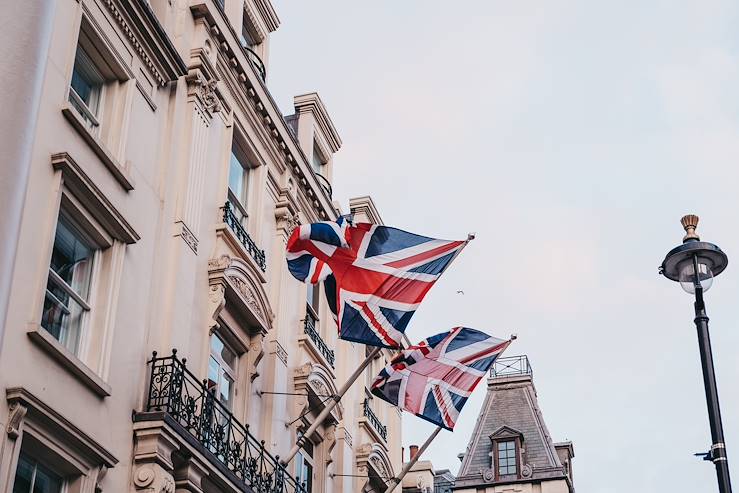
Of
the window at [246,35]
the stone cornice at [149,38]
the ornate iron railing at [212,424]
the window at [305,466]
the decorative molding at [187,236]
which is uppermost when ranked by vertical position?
the window at [246,35]

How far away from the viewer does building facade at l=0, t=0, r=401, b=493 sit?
49.5 ft

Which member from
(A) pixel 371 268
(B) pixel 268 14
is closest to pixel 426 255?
(A) pixel 371 268

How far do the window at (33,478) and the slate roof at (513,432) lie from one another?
42.2m

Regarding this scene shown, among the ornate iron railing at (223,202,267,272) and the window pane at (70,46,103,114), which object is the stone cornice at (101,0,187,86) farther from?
the ornate iron railing at (223,202,267,272)

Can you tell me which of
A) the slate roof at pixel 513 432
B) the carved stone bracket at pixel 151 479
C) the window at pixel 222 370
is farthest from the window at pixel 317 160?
the slate roof at pixel 513 432

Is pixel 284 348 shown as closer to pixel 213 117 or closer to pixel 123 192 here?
pixel 213 117

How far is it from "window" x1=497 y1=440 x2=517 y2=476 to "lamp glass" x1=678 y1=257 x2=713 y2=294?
136ft

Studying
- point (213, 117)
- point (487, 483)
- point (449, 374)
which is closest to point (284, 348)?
point (449, 374)

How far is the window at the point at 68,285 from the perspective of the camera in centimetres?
1582

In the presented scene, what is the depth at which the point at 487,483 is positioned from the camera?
5547cm

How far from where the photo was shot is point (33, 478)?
47.8ft

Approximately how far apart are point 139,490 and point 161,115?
7.34 meters

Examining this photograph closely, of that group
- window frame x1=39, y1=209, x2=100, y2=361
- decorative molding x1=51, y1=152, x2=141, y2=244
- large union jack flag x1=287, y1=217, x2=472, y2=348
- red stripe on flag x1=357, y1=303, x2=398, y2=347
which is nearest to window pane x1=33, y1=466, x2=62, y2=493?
window frame x1=39, y1=209, x2=100, y2=361

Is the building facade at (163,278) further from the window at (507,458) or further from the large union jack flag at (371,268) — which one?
the window at (507,458)
